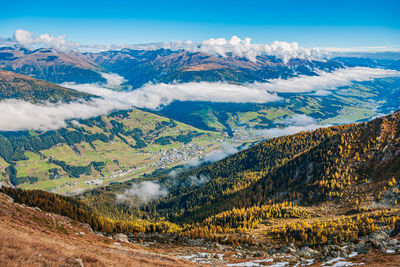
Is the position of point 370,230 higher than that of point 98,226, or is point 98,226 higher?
point 370,230

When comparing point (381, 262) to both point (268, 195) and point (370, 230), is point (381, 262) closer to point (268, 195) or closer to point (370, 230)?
point (370, 230)

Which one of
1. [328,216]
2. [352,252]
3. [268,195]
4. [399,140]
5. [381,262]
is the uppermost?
[399,140]

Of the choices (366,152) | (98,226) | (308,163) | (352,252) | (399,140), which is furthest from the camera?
(308,163)

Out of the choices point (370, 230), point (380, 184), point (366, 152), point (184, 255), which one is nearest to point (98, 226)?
point (184, 255)

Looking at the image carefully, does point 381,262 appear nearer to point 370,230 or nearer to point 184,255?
point 370,230

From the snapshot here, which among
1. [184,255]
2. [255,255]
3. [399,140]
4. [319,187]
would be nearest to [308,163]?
[319,187]

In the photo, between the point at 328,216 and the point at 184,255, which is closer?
the point at 184,255

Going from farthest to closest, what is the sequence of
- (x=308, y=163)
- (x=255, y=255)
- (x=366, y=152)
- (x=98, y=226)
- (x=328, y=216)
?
(x=308, y=163), (x=366, y=152), (x=328, y=216), (x=98, y=226), (x=255, y=255)

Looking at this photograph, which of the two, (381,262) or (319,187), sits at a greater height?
(381,262)

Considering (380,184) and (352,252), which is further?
(380,184)
